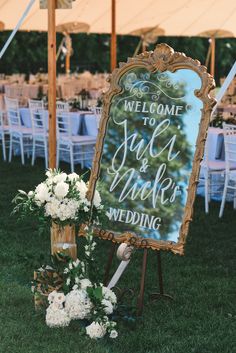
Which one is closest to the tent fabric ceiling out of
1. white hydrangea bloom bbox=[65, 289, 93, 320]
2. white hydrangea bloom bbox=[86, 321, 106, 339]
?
white hydrangea bloom bbox=[65, 289, 93, 320]

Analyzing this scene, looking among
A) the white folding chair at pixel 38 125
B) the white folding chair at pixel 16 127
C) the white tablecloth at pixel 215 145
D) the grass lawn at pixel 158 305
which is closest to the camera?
the grass lawn at pixel 158 305

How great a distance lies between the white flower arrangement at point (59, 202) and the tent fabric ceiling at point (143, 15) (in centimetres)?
1018

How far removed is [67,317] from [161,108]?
1419mm

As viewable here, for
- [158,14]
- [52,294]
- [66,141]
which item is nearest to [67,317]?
[52,294]

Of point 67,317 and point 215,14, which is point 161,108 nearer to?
point 67,317

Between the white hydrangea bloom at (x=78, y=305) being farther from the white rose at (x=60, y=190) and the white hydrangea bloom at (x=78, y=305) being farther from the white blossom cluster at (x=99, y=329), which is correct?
the white rose at (x=60, y=190)

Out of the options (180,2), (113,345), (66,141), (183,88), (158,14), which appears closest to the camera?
(113,345)

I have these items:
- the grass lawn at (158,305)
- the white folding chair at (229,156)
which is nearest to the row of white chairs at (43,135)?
the white folding chair at (229,156)

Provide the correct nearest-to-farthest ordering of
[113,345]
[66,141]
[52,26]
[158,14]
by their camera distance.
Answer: [113,345] < [52,26] < [66,141] < [158,14]

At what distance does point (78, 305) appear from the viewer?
4543mm

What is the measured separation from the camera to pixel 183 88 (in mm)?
4727

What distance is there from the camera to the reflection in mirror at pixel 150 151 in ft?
15.4

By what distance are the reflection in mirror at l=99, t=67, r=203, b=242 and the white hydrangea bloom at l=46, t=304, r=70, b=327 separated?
2.10ft

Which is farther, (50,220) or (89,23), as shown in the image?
(89,23)
